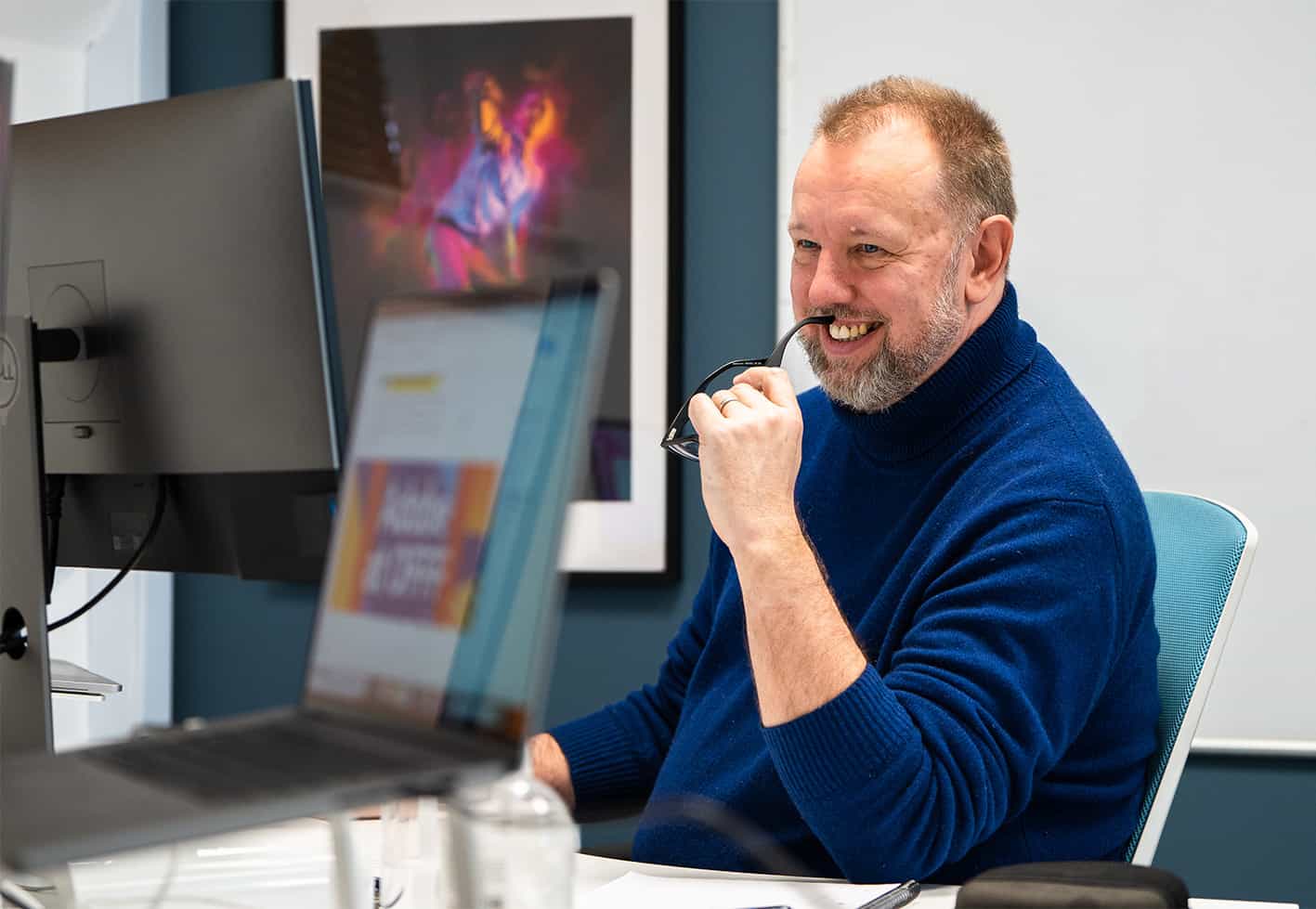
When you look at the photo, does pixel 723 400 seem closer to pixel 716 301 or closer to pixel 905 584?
pixel 905 584

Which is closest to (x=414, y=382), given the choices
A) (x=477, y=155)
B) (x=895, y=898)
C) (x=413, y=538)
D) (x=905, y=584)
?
(x=413, y=538)

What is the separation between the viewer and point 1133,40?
7.48ft

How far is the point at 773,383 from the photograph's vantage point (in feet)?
4.21

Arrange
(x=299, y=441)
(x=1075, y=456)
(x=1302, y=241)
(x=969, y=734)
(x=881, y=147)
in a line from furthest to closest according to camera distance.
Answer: (x=1302, y=241), (x=881, y=147), (x=1075, y=456), (x=969, y=734), (x=299, y=441)

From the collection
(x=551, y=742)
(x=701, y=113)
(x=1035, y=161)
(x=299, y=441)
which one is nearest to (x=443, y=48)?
(x=701, y=113)

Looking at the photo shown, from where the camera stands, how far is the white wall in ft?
8.00

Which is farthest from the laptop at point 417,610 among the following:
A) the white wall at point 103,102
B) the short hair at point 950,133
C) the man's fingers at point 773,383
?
the white wall at point 103,102

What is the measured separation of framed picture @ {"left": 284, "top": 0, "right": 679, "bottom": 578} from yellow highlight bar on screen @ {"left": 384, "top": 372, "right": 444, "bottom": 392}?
176 centimetres

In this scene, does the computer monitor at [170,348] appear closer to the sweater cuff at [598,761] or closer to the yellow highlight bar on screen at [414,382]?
the yellow highlight bar on screen at [414,382]

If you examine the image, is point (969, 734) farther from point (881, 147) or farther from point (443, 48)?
point (443, 48)

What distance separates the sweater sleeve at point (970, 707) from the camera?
3.50ft

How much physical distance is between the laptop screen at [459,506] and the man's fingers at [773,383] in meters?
0.62

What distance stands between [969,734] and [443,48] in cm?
189

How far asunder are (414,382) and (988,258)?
96 cm
